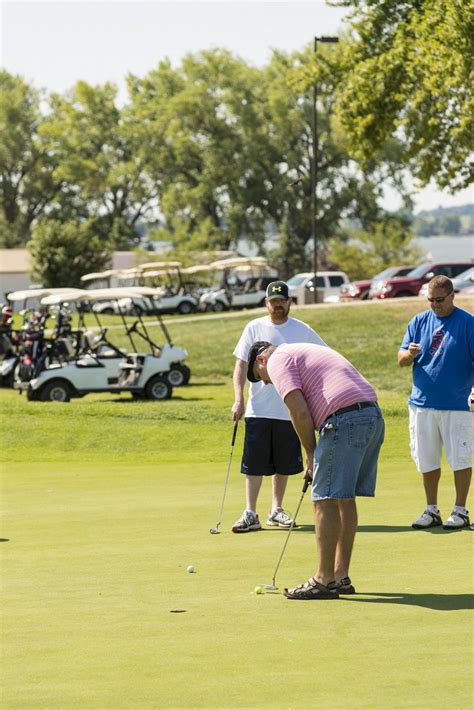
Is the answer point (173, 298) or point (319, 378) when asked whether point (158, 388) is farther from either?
point (173, 298)

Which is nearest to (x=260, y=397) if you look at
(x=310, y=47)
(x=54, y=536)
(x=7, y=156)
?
(x=54, y=536)

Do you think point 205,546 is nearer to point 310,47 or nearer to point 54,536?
point 54,536

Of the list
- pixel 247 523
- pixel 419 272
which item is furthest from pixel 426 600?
pixel 419 272

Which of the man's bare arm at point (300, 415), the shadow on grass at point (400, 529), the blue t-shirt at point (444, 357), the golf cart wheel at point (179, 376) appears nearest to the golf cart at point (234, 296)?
the golf cart wheel at point (179, 376)

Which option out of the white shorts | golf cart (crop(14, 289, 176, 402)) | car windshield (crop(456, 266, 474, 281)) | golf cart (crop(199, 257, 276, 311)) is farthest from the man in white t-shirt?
golf cart (crop(199, 257, 276, 311))

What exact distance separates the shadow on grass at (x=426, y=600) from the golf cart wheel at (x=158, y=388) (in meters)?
22.0

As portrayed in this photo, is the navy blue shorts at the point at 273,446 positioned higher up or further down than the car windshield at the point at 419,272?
higher up

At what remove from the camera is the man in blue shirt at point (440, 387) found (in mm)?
10367

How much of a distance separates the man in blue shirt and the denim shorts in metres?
2.54

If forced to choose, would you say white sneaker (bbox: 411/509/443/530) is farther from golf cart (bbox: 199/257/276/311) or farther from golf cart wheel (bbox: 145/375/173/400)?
golf cart (bbox: 199/257/276/311)

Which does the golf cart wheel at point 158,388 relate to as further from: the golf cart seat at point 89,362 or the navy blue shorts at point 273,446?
the navy blue shorts at point 273,446

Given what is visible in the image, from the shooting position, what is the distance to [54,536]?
33.3 ft

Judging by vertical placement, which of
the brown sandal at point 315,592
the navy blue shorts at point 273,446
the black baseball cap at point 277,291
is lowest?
the brown sandal at point 315,592

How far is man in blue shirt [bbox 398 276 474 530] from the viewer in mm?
10367
